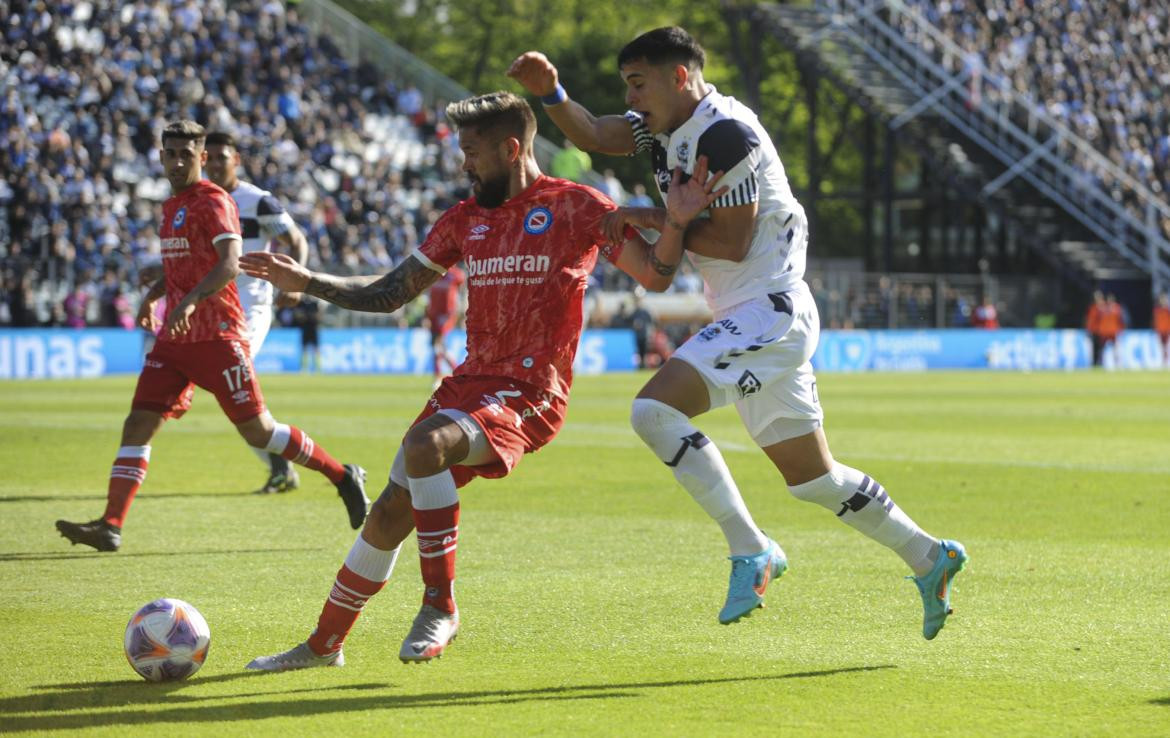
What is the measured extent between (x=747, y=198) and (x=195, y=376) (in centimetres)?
478

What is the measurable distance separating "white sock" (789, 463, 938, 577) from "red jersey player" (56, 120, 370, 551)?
399 centimetres

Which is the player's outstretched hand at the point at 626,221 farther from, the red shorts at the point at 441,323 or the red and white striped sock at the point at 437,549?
the red shorts at the point at 441,323

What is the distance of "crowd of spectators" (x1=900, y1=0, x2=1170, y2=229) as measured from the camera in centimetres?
4828

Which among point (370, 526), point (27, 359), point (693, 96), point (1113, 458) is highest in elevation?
point (693, 96)

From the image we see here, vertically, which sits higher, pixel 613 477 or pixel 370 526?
pixel 370 526

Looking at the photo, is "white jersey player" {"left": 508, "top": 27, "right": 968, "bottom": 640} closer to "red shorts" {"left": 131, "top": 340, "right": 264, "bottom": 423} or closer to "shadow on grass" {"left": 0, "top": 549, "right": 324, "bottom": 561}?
"shadow on grass" {"left": 0, "top": 549, "right": 324, "bottom": 561}

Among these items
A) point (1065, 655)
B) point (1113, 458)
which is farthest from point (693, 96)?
point (1113, 458)

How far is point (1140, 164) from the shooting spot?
48.0m

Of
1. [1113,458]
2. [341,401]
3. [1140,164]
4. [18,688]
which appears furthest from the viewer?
[1140,164]

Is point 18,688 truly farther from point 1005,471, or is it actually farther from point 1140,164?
point 1140,164

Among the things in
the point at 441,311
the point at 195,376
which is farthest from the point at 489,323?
the point at 441,311

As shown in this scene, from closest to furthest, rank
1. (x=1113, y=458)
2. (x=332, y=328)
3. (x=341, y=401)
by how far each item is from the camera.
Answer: (x=1113, y=458) → (x=341, y=401) → (x=332, y=328)

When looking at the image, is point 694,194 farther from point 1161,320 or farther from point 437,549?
point 1161,320

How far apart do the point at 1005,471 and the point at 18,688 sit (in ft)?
32.8
